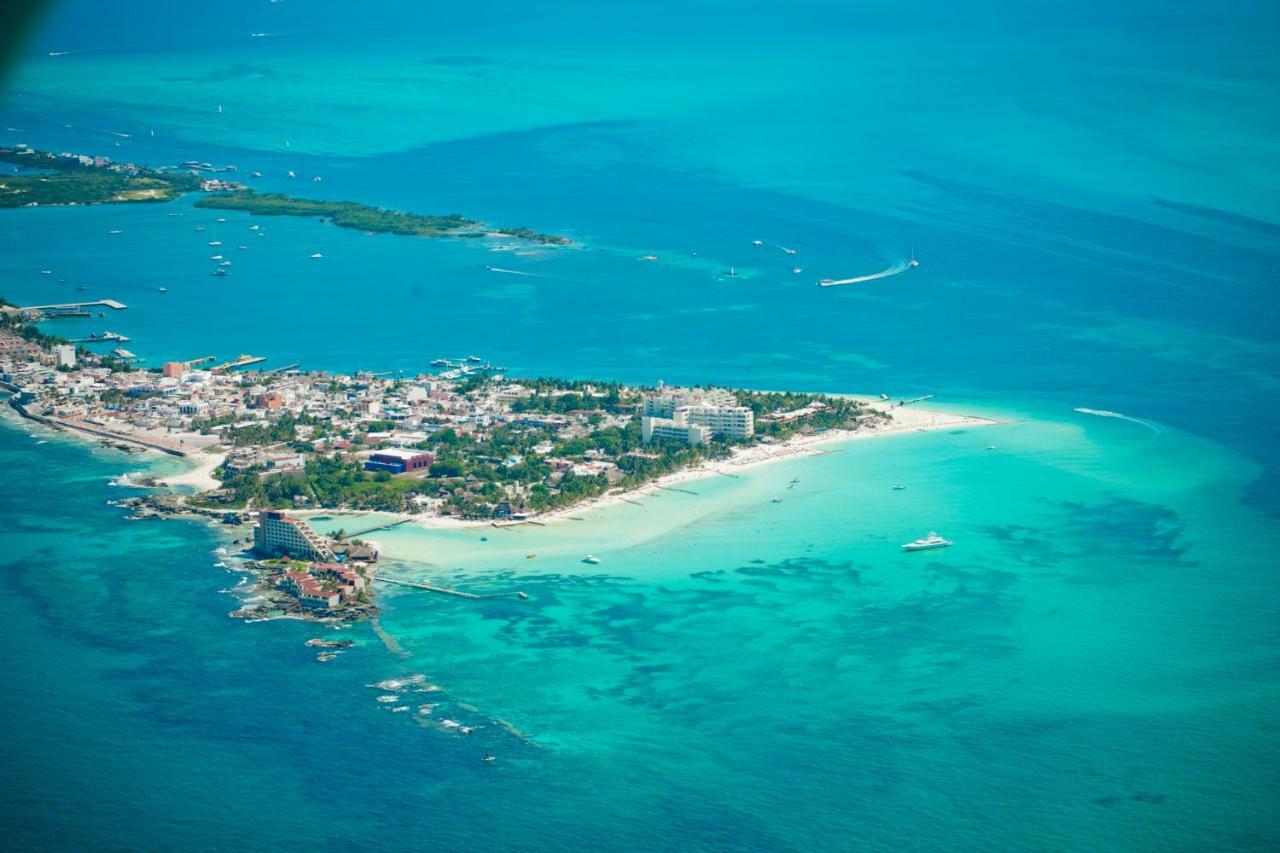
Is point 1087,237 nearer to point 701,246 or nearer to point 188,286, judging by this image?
point 701,246

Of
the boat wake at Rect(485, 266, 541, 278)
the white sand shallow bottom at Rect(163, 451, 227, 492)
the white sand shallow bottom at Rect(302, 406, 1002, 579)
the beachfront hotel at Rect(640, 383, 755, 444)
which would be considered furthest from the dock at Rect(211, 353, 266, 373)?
the white sand shallow bottom at Rect(302, 406, 1002, 579)

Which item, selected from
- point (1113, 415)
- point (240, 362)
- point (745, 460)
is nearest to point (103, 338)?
point (240, 362)

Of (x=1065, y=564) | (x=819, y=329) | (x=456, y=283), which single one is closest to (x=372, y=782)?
(x=1065, y=564)

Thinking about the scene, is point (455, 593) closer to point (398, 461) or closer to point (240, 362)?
point (398, 461)

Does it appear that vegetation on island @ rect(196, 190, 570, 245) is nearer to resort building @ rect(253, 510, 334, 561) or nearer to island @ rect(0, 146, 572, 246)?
island @ rect(0, 146, 572, 246)

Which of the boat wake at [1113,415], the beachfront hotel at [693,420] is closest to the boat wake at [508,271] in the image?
the beachfront hotel at [693,420]
